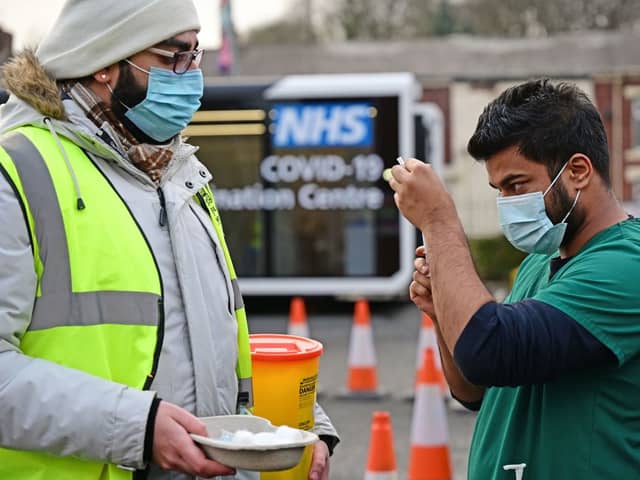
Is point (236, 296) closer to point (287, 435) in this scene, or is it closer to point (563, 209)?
point (287, 435)

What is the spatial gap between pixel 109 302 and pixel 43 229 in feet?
0.75

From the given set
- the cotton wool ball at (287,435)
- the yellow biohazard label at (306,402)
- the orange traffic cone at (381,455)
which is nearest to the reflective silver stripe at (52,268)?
the cotton wool ball at (287,435)

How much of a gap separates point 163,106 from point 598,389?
1.36 meters

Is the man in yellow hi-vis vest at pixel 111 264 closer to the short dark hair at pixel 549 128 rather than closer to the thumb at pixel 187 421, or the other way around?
the thumb at pixel 187 421

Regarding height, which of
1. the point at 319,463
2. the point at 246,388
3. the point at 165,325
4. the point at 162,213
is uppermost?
the point at 162,213

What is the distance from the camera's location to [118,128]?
2.57m

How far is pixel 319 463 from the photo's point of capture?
9.26 ft

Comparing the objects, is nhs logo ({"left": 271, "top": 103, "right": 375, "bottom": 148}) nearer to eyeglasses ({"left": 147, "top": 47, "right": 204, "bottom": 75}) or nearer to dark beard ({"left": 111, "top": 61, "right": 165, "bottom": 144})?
eyeglasses ({"left": 147, "top": 47, "right": 204, "bottom": 75})

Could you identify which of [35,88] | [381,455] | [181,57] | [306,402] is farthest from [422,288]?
[381,455]

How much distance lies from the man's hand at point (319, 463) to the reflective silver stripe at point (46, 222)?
38.5 inches

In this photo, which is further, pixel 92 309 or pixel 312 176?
pixel 312 176

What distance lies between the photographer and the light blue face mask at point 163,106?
2598 millimetres

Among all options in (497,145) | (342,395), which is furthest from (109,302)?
(342,395)

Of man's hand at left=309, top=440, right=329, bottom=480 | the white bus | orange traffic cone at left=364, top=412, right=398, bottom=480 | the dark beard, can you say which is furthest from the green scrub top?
the white bus
